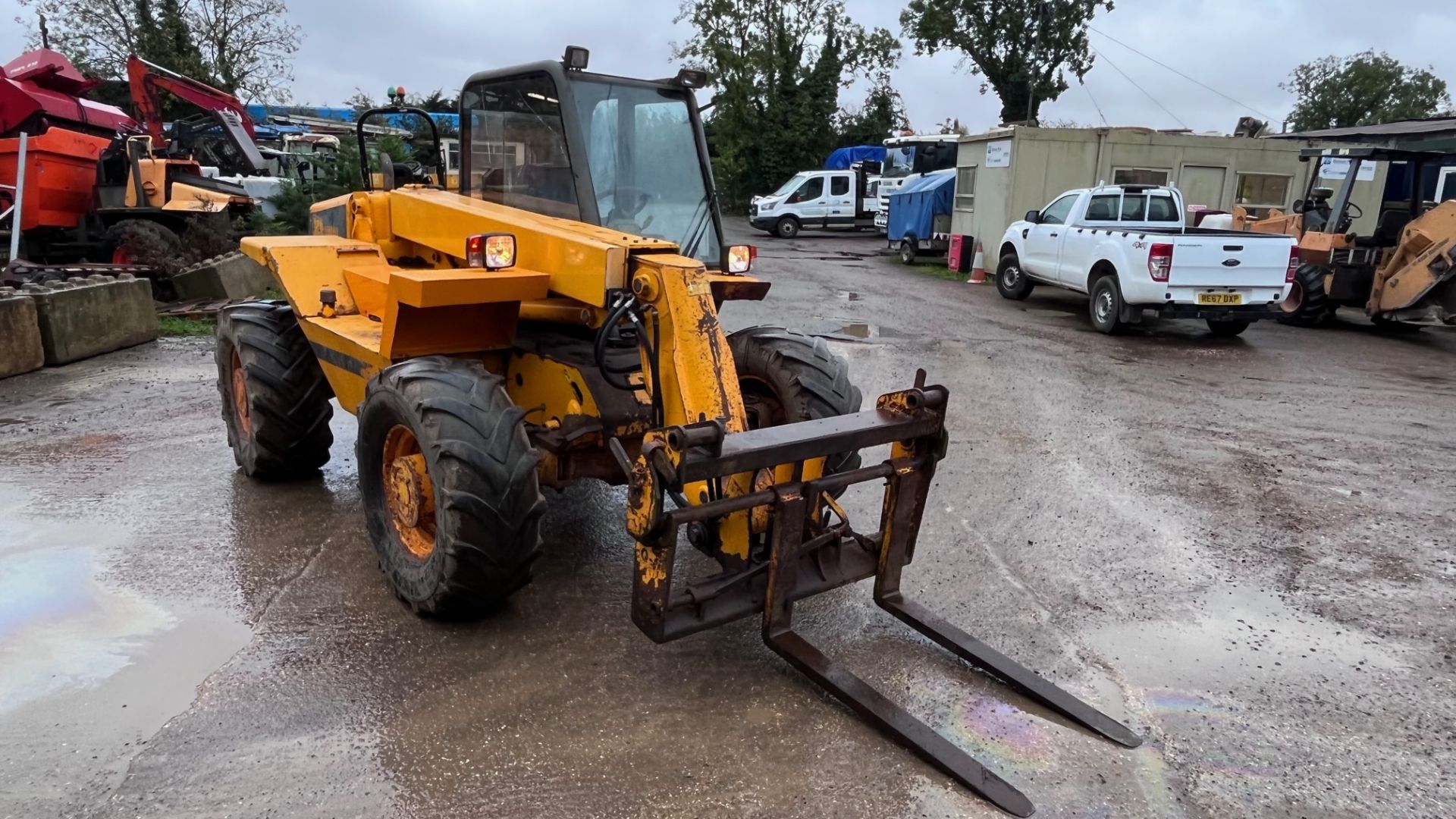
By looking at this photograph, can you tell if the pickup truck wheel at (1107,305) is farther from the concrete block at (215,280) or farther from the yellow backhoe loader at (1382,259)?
the concrete block at (215,280)

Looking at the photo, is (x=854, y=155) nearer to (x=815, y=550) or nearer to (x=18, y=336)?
(x=18, y=336)

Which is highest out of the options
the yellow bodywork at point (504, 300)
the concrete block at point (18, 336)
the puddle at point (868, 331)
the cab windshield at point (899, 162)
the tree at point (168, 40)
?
the tree at point (168, 40)

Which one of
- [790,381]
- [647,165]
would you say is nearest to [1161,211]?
[790,381]

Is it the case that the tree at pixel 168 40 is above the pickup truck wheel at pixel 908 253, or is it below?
above

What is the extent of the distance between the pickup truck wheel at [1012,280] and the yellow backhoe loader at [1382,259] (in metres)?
3.72

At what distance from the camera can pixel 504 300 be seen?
3.97m

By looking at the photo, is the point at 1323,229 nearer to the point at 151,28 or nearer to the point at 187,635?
the point at 187,635

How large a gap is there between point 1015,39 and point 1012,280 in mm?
29303

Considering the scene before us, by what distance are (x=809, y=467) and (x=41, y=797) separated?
2.81m

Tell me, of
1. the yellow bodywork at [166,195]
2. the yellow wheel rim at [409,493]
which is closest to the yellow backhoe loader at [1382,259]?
the yellow wheel rim at [409,493]

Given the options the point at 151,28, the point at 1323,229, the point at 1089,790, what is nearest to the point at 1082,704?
the point at 1089,790

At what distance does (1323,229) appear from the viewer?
1368 cm

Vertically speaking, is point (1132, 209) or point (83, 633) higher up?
point (1132, 209)

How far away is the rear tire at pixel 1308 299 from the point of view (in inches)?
506
